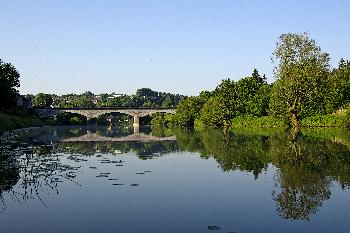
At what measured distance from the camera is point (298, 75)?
3105 inches

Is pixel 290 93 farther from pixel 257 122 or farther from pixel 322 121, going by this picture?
pixel 257 122

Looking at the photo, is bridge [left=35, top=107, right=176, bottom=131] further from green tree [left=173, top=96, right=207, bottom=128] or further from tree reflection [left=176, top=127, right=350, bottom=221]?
tree reflection [left=176, top=127, right=350, bottom=221]

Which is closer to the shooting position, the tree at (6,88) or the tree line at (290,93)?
the tree line at (290,93)

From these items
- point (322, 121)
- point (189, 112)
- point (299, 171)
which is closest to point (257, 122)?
point (322, 121)

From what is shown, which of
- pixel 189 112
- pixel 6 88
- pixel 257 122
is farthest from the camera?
pixel 189 112

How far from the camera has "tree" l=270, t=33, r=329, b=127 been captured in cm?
7925

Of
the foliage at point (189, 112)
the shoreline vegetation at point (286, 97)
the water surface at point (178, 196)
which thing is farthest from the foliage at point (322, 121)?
the water surface at point (178, 196)

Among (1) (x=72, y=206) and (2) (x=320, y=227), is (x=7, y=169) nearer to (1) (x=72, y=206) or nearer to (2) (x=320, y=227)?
(1) (x=72, y=206)

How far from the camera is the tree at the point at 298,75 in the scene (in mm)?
79250

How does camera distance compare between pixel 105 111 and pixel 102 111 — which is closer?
pixel 102 111

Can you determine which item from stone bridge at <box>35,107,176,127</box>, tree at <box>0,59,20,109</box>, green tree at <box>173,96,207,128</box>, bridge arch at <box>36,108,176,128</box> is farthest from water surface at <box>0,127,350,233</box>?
bridge arch at <box>36,108,176,128</box>

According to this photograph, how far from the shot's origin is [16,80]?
128625 mm

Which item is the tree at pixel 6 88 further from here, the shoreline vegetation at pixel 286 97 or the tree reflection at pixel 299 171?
the tree reflection at pixel 299 171

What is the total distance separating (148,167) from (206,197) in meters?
11.3
